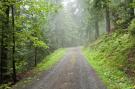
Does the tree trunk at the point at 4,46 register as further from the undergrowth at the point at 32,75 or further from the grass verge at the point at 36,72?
the grass verge at the point at 36,72

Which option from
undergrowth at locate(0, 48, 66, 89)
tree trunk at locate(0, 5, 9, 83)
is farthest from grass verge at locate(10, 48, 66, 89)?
tree trunk at locate(0, 5, 9, 83)

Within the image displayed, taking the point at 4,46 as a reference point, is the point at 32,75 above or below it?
below

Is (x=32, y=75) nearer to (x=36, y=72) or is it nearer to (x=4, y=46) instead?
(x=36, y=72)

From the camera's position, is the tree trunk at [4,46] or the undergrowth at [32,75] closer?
the undergrowth at [32,75]

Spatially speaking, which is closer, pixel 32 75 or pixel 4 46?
pixel 4 46

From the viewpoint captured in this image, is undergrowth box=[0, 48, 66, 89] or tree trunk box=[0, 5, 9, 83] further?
tree trunk box=[0, 5, 9, 83]

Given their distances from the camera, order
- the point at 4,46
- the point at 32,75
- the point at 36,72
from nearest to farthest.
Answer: the point at 4,46 < the point at 32,75 < the point at 36,72

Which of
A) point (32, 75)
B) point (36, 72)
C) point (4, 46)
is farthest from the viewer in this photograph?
point (36, 72)

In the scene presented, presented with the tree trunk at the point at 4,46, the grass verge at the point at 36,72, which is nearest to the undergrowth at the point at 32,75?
the grass verge at the point at 36,72

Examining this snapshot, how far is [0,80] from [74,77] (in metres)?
5.92

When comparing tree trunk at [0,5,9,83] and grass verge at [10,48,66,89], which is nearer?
grass verge at [10,48,66,89]

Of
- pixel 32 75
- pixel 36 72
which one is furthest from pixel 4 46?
pixel 36 72

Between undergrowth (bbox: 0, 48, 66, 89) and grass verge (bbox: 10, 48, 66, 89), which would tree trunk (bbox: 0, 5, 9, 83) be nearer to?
undergrowth (bbox: 0, 48, 66, 89)

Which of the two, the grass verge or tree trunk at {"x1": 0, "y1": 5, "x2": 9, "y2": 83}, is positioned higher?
tree trunk at {"x1": 0, "y1": 5, "x2": 9, "y2": 83}
